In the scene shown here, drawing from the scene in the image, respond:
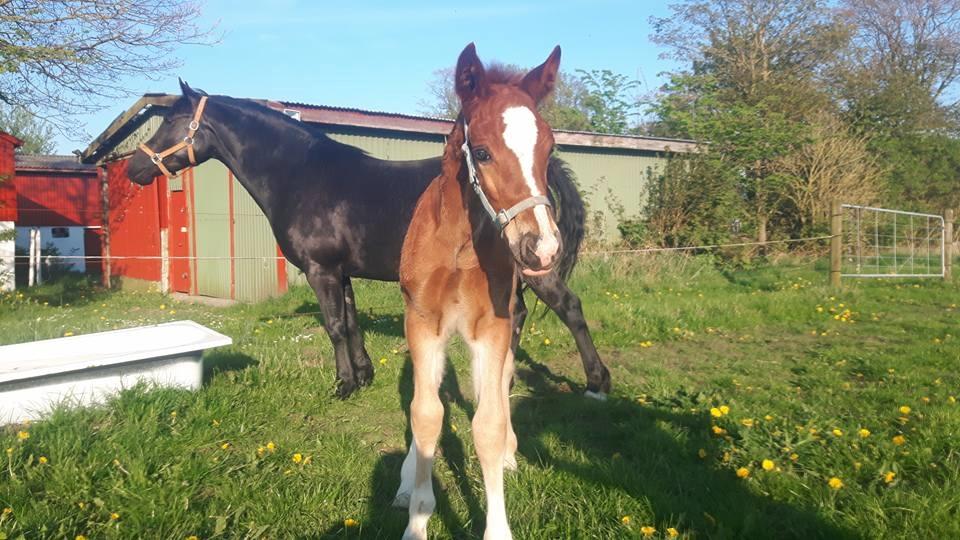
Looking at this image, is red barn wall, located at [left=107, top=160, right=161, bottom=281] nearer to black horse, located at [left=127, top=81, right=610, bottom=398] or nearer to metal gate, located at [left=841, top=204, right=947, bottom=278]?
black horse, located at [left=127, top=81, right=610, bottom=398]

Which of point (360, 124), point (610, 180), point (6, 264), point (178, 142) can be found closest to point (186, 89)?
point (178, 142)

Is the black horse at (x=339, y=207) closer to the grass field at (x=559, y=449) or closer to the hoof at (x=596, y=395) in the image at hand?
the hoof at (x=596, y=395)

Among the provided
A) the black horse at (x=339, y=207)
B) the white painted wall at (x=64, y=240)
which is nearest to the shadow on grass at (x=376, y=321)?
the black horse at (x=339, y=207)

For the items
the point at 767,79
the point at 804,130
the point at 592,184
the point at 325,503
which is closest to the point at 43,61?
the point at 325,503

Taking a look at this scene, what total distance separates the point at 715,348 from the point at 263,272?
8105 mm

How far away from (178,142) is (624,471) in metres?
4.64

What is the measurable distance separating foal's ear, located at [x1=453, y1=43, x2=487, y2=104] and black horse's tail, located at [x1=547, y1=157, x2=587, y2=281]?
2.27 m

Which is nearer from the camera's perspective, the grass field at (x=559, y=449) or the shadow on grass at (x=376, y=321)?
the grass field at (x=559, y=449)

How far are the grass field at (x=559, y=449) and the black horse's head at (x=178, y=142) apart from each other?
1764 mm

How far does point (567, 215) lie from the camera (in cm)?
483

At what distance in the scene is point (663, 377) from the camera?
15.5 ft

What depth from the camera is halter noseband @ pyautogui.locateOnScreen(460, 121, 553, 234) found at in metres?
2.04

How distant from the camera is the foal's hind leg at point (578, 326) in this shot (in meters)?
4.48

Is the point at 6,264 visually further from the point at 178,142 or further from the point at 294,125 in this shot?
the point at 294,125
